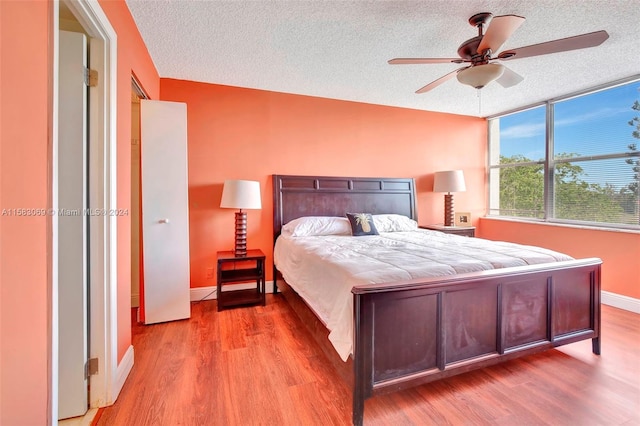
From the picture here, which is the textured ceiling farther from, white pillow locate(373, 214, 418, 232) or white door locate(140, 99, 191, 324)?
white pillow locate(373, 214, 418, 232)

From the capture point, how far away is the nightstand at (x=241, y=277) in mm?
3088

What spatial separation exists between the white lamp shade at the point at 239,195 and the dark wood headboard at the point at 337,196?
17.9 inches

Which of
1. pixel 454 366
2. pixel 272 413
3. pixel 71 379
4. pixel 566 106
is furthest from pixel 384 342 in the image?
pixel 566 106

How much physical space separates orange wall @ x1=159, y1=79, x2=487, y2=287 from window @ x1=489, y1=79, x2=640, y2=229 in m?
0.70

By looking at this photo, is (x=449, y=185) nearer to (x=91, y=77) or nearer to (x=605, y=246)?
(x=605, y=246)

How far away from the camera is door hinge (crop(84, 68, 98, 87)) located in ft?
A: 5.31

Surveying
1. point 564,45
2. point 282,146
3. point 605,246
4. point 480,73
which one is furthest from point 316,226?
point 605,246

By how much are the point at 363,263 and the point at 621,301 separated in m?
3.36

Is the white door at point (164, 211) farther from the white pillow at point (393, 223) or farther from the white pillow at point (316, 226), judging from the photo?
the white pillow at point (393, 223)

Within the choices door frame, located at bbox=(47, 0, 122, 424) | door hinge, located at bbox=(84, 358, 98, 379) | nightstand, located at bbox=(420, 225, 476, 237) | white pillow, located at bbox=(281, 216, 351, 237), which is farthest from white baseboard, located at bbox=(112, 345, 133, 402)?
nightstand, located at bbox=(420, 225, 476, 237)

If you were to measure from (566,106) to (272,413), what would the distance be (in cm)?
483

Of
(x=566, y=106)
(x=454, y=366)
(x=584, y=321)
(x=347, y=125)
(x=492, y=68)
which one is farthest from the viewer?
(x=347, y=125)

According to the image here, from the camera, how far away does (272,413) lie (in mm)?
1604
